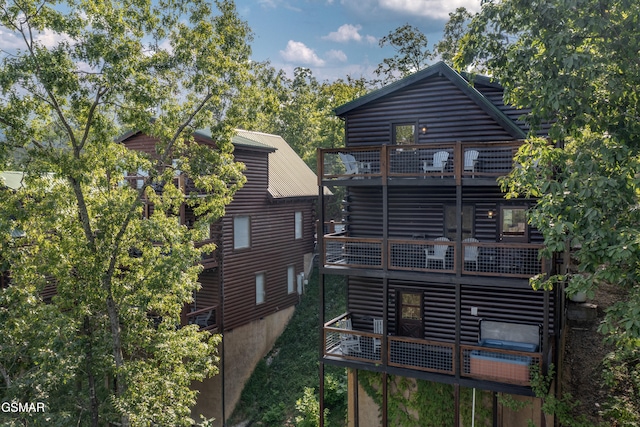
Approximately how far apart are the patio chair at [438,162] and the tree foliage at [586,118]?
363 cm

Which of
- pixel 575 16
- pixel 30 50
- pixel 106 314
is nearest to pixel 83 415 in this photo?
pixel 106 314

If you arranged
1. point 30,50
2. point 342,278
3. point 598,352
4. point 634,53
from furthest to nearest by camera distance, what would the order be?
point 342,278
point 598,352
point 30,50
point 634,53

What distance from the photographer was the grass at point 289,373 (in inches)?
740

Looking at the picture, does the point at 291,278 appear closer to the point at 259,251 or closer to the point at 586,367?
the point at 259,251

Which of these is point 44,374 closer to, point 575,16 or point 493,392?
point 493,392

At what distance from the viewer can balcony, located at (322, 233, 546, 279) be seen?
41.4 ft

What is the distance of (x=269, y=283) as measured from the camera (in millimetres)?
22812

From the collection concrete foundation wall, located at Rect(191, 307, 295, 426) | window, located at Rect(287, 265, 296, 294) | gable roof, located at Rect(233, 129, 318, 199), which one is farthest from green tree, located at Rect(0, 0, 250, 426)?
window, located at Rect(287, 265, 296, 294)

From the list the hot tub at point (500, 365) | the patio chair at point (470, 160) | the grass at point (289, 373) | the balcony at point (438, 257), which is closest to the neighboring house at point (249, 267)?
the grass at point (289, 373)

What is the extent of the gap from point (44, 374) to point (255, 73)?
939cm

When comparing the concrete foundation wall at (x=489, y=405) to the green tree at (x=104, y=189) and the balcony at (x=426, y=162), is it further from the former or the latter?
the balcony at (x=426, y=162)

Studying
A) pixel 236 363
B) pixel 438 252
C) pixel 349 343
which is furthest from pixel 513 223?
pixel 236 363

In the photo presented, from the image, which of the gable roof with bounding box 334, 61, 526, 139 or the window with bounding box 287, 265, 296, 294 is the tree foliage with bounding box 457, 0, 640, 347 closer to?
the gable roof with bounding box 334, 61, 526, 139

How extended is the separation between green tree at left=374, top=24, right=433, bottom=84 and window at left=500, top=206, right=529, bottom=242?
66.9 ft
